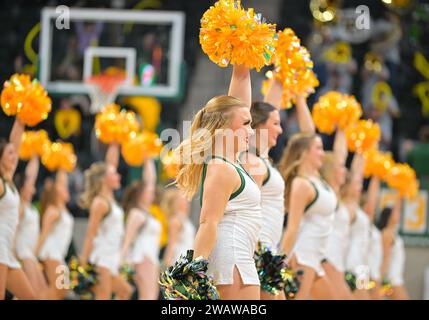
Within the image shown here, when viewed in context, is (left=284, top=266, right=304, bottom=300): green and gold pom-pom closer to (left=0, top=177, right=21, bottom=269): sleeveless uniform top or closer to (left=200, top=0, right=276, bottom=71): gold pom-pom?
(left=200, top=0, right=276, bottom=71): gold pom-pom

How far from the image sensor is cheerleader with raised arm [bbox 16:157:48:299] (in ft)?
26.7

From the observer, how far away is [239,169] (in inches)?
165

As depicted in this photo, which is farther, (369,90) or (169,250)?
(369,90)

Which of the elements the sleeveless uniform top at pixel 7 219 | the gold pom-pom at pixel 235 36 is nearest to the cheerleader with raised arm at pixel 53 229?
the sleeveless uniform top at pixel 7 219

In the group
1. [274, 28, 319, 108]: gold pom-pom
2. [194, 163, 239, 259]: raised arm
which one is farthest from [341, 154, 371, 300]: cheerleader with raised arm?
[194, 163, 239, 259]: raised arm

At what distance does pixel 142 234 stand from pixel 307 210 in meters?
3.09

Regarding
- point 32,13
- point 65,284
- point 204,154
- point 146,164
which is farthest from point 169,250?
point 204,154

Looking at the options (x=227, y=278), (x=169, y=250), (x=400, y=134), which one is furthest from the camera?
(x=400, y=134)

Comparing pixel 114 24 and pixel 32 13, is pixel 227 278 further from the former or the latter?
pixel 32 13

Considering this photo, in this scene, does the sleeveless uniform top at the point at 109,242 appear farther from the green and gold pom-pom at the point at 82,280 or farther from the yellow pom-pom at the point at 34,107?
the yellow pom-pom at the point at 34,107

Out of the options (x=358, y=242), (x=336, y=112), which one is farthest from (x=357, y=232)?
(x=336, y=112)

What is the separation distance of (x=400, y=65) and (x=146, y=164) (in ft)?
17.3

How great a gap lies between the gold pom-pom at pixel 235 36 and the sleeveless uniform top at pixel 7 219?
72.6 inches

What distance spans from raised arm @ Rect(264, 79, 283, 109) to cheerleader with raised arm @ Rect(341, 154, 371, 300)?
2776 mm
